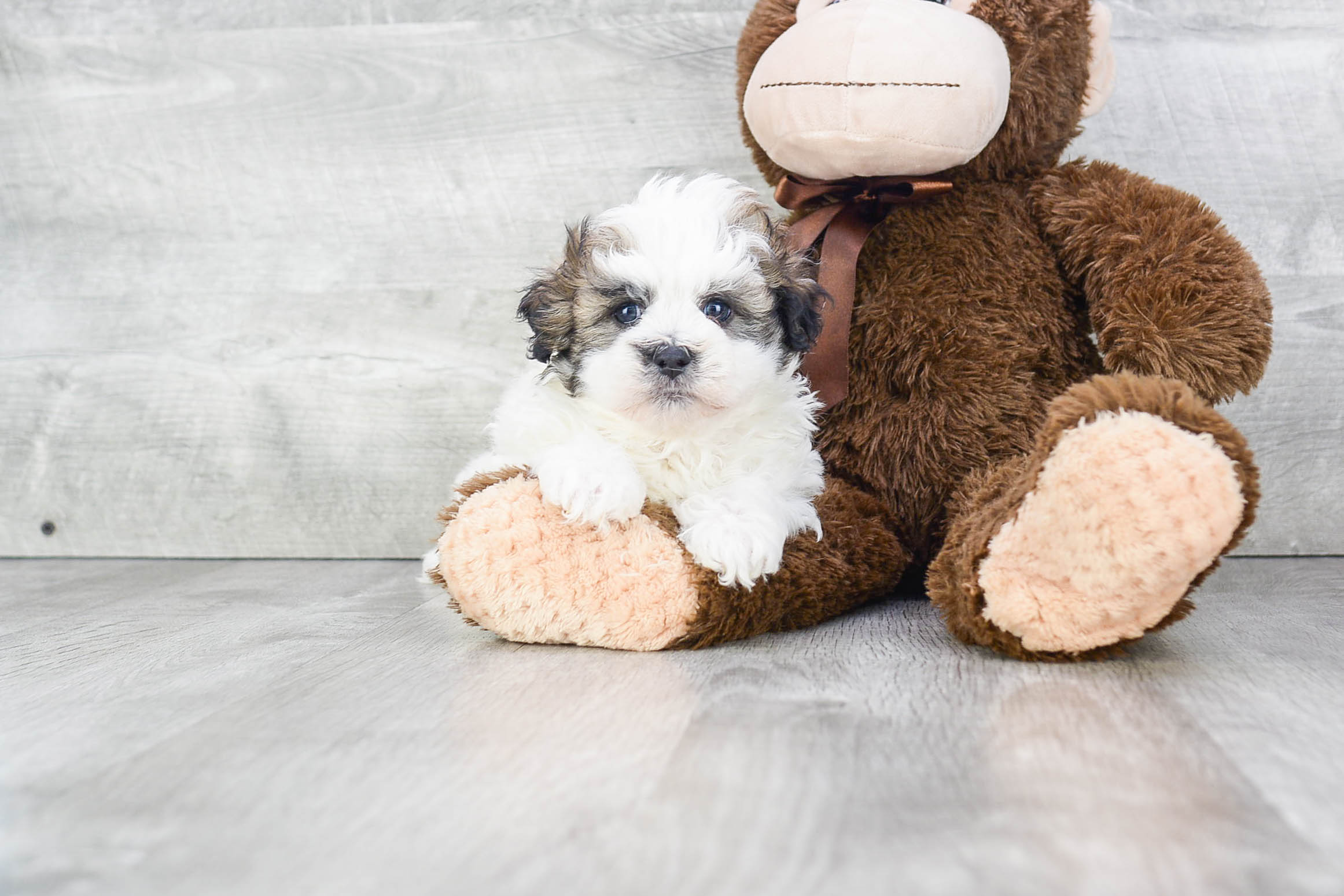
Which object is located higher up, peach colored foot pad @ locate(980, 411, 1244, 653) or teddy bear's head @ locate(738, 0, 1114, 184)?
teddy bear's head @ locate(738, 0, 1114, 184)

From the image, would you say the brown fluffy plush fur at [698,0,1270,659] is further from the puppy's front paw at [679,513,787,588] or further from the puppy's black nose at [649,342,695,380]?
the puppy's black nose at [649,342,695,380]

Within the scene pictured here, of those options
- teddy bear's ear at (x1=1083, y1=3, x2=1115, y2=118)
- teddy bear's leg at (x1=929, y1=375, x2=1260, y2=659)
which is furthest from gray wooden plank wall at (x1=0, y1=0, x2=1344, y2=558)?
teddy bear's leg at (x1=929, y1=375, x2=1260, y2=659)

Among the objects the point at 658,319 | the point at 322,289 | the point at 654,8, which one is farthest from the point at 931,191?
the point at 322,289

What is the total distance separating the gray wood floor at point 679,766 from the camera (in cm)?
72

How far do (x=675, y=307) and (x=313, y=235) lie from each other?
44.5 inches

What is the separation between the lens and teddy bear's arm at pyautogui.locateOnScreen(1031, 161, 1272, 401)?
1373 millimetres

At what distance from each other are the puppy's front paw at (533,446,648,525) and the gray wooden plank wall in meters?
0.85

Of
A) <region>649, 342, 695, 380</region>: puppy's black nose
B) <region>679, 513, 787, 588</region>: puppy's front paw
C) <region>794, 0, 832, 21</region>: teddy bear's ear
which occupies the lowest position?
<region>679, 513, 787, 588</region>: puppy's front paw

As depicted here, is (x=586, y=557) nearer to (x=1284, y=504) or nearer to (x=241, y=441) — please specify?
(x=241, y=441)

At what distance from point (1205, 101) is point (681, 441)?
1281 mm

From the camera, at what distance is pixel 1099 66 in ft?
5.32

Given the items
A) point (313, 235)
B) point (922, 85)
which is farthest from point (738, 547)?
point (313, 235)

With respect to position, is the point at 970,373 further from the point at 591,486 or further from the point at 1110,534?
the point at 591,486

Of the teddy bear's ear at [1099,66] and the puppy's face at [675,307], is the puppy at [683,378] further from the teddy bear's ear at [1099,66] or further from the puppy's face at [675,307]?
the teddy bear's ear at [1099,66]
